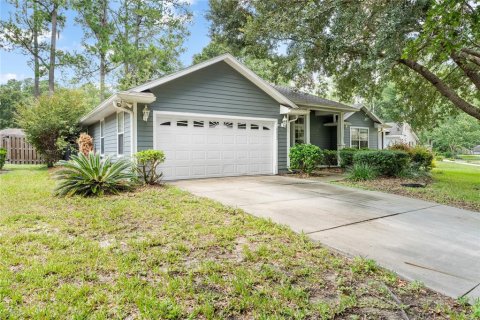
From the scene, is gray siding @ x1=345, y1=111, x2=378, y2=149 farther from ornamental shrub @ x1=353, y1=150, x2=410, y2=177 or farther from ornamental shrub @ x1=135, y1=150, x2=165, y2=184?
ornamental shrub @ x1=135, y1=150, x2=165, y2=184

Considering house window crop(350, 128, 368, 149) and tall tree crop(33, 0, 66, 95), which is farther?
tall tree crop(33, 0, 66, 95)

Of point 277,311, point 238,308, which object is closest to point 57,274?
point 238,308

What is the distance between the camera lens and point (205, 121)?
983cm

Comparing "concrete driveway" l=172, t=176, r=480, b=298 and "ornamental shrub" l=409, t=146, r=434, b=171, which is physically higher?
"ornamental shrub" l=409, t=146, r=434, b=171

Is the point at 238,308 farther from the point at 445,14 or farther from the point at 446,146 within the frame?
the point at 446,146

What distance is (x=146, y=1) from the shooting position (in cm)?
2098

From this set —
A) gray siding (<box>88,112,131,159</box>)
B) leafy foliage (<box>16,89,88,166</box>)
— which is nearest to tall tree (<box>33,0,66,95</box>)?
leafy foliage (<box>16,89,88,166</box>)

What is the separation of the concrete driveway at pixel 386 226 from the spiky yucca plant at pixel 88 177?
6.40 ft

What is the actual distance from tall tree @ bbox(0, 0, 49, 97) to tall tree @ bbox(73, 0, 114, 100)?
95.0 inches

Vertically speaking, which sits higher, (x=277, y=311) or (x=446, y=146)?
(x=446, y=146)

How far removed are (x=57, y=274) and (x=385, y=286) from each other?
318 cm

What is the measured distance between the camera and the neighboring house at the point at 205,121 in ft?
28.7

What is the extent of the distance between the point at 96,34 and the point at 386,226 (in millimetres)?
23015

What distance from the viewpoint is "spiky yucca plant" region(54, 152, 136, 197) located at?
662 cm
